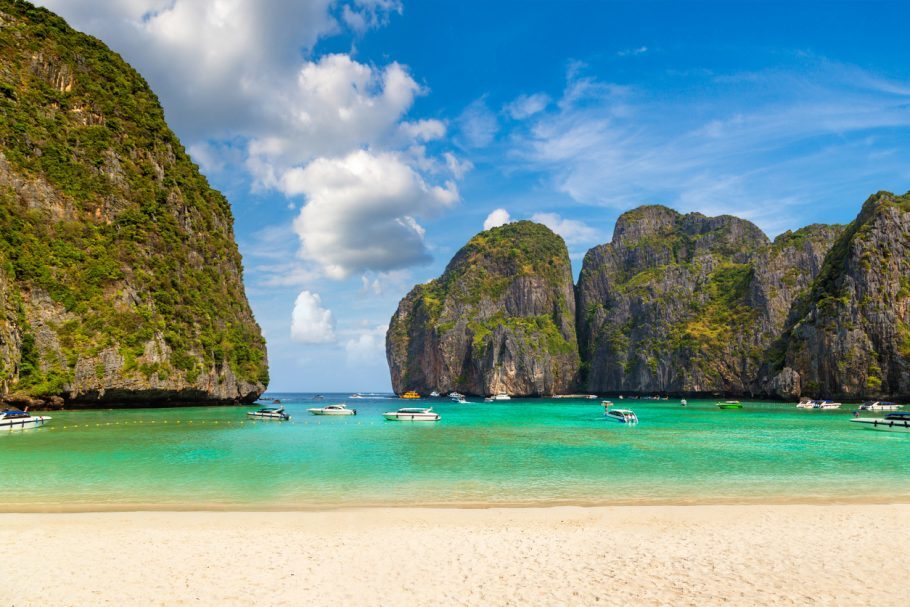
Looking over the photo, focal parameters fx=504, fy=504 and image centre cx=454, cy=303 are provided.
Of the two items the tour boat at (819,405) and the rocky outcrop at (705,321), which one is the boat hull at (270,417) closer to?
the tour boat at (819,405)

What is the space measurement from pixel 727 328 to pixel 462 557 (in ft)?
561

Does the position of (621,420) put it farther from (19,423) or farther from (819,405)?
(19,423)

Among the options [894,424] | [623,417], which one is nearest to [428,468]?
[623,417]

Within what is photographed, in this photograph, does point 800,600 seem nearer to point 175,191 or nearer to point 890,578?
point 890,578

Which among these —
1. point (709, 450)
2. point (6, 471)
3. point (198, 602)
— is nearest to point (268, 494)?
point (198, 602)

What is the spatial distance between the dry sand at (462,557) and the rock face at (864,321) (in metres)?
107

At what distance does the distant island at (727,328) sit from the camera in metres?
102

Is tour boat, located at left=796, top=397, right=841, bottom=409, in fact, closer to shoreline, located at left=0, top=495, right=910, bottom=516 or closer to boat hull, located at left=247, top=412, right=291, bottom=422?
shoreline, located at left=0, top=495, right=910, bottom=516

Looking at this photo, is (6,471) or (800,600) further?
(6,471)

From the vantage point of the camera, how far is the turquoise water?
18.9m

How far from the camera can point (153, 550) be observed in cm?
1188

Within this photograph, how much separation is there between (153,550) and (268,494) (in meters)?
7.55

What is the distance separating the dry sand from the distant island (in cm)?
10982

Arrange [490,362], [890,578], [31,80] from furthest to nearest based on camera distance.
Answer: [490,362], [31,80], [890,578]
